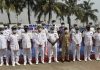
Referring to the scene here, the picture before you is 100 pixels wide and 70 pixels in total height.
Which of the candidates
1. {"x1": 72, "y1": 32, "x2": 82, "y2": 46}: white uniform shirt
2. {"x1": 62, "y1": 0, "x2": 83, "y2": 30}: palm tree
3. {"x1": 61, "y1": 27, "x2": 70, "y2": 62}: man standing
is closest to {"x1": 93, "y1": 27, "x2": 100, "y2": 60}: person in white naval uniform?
{"x1": 72, "y1": 32, "x2": 82, "y2": 46}: white uniform shirt

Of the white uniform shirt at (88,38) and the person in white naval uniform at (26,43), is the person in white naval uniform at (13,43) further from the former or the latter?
the white uniform shirt at (88,38)

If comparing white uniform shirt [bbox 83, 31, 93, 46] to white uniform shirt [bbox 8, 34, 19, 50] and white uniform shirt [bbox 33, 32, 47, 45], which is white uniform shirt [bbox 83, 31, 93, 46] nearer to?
white uniform shirt [bbox 33, 32, 47, 45]

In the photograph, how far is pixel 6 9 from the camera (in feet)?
123

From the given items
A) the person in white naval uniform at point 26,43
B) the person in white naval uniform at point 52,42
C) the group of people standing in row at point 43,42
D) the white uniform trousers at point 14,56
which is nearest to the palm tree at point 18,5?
the group of people standing in row at point 43,42

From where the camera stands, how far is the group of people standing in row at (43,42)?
14.0 metres

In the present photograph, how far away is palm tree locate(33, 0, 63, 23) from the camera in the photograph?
41.6 m

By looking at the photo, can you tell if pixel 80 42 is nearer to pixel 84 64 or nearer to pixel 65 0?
pixel 84 64

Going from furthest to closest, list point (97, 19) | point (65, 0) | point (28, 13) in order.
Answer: point (97, 19) < point (65, 0) < point (28, 13)

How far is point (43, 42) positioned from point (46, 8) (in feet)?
89.8

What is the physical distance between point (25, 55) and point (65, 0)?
34.3m

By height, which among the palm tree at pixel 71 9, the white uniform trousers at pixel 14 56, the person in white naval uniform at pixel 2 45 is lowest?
the white uniform trousers at pixel 14 56

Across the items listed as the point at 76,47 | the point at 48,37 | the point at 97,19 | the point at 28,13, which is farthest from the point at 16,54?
the point at 97,19

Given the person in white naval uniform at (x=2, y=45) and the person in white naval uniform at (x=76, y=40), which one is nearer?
the person in white naval uniform at (x=2, y=45)

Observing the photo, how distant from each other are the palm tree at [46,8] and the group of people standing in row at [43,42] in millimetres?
26297
